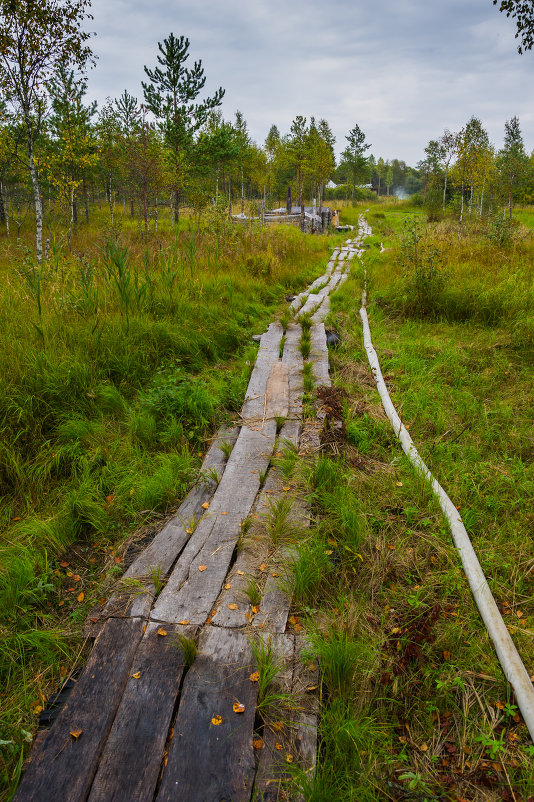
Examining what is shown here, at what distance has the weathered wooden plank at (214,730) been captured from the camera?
1221 millimetres

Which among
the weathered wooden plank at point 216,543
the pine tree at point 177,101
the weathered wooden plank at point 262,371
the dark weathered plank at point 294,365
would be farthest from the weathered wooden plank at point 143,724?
the pine tree at point 177,101

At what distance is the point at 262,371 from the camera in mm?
4254

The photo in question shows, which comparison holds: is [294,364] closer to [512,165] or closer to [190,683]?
[190,683]

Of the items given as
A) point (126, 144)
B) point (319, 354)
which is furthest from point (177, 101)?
point (319, 354)

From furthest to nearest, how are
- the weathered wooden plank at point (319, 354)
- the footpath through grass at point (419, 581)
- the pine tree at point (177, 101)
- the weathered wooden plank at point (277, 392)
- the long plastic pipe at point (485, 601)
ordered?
the pine tree at point (177, 101), the weathered wooden plank at point (319, 354), the weathered wooden plank at point (277, 392), the long plastic pipe at point (485, 601), the footpath through grass at point (419, 581)

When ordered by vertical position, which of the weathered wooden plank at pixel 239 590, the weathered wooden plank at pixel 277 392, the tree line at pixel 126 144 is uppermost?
the tree line at pixel 126 144

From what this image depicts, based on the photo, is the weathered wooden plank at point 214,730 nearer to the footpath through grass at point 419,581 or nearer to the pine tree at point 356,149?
the footpath through grass at point 419,581

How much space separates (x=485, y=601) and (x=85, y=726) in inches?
64.6

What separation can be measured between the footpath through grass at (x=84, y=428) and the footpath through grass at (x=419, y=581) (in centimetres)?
96

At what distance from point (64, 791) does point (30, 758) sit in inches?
7.3

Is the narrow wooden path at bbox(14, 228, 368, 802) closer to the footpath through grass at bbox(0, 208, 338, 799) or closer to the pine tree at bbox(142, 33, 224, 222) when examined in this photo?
the footpath through grass at bbox(0, 208, 338, 799)

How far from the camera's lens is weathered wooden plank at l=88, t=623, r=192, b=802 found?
4.03 feet

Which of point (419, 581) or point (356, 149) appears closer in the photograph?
point (419, 581)

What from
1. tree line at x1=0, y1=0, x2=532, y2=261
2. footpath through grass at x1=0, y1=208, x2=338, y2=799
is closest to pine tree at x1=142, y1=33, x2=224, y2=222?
tree line at x1=0, y1=0, x2=532, y2=261
